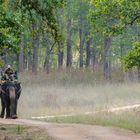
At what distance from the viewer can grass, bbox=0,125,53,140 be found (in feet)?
46.9

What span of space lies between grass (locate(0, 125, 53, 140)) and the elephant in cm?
379

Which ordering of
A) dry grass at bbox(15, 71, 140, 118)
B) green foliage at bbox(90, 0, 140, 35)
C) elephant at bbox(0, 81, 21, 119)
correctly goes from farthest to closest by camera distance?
dry grass at bbox(15, 71, 140, 118)
green foliage at bbox(90, 0, 140, 35)
elephant at bbox(0, 81, 21, 119)

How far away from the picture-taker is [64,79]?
4422 centimetres

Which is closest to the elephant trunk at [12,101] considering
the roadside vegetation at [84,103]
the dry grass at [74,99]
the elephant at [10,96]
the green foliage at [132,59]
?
the elephant at [10,96]

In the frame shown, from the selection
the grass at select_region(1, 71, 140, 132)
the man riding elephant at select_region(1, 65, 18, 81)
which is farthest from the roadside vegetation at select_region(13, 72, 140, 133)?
the man riding elephant at select_region(1, 65, 18, 81)

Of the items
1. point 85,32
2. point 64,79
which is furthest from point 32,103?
point 85,32

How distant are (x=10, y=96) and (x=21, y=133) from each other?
5.41 meters

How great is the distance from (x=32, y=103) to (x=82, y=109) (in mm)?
3534

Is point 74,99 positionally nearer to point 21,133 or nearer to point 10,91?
point 10,91

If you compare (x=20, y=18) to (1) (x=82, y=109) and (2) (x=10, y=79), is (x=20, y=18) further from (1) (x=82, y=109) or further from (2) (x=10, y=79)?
(1) (x=82, y=109)

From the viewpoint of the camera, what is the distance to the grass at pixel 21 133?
562 inches

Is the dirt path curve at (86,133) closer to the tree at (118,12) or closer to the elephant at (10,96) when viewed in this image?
the elephant at (10,96)

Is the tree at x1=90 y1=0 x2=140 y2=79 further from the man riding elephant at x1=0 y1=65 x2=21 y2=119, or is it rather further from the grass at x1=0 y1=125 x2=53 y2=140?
the grass at x1=0 y1=125 x2=53 y2=140

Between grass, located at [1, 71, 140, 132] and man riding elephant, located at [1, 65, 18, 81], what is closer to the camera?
grass, located at [1, 71, 140, 132]
